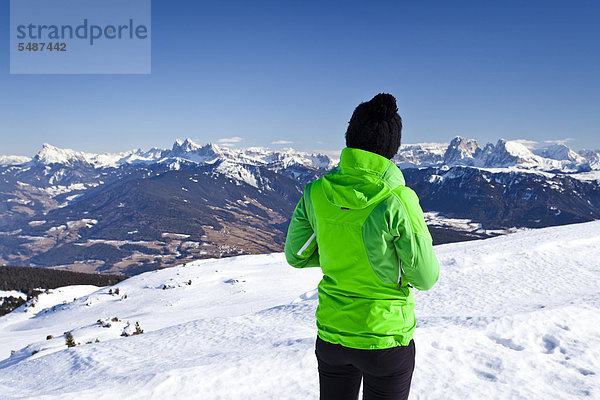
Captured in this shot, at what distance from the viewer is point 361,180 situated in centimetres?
267

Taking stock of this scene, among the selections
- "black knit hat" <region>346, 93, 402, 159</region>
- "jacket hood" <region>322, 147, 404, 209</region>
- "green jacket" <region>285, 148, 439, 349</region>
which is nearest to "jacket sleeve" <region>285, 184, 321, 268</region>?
"green jacket" <region>285, 148, 439, 349</region>

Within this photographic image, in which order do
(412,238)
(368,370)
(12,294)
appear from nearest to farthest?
(412,238)
(368,370)
(12,294)

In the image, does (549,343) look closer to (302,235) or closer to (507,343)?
(507,343)

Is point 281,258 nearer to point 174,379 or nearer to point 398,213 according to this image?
point 174,379

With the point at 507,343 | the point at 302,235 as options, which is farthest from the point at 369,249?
the point at 507,343

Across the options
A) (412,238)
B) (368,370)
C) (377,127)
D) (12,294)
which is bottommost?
(12,294)

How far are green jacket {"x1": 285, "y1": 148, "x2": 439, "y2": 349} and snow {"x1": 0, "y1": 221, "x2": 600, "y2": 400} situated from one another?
12.0 ft

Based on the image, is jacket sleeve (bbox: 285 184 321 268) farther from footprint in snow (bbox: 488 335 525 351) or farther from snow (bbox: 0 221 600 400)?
footprint in snow (bbox: 488 335 525 351)

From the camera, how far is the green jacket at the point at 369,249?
8.49 feet

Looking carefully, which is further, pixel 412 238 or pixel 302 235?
pixel 302 235

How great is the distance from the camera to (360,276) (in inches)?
110

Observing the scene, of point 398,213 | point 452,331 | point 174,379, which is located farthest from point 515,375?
point 174,379

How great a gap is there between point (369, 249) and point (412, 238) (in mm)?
332

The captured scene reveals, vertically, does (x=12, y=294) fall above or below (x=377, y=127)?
below
